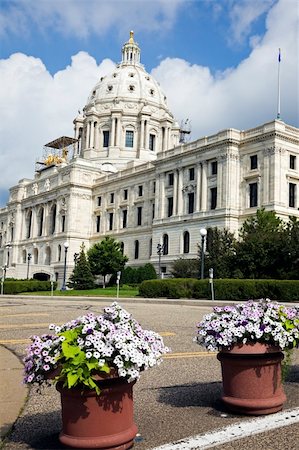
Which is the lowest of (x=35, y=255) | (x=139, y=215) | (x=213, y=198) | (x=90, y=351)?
(x=90, y=351)

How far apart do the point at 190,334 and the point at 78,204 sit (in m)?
71.6

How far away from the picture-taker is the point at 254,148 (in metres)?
57.8

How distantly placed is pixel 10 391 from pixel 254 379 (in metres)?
3.52

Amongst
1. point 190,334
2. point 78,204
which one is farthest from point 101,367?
point 78,204

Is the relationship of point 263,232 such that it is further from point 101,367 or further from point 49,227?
point 49,227

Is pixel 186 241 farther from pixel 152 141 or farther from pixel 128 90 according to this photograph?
pixel 128 90

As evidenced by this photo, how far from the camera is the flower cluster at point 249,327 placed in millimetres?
5836

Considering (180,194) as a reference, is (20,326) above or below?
below

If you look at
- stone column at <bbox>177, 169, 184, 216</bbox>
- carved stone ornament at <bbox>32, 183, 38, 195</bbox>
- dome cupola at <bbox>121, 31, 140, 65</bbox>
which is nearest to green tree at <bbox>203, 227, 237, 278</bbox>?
stone column at <bbox>177, 169, 184, 216</bbox>

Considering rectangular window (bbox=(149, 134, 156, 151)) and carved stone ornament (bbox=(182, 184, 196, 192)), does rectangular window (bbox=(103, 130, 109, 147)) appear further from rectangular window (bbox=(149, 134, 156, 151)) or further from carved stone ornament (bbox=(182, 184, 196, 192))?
carved stone ornament (bbox=(182, 184, 196, 192))

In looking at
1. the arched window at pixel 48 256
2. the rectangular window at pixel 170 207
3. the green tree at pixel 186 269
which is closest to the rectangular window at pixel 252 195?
the green tree at pixel 186 269

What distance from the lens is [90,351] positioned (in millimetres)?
4566

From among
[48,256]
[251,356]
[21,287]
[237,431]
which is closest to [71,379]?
[237,431]

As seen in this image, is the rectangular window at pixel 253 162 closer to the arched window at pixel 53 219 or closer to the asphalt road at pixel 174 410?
the arched window at pixel 53 219
